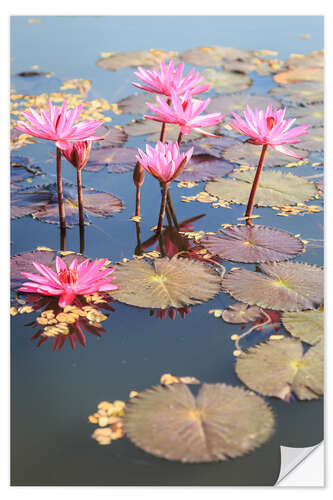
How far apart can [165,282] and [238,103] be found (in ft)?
8.11

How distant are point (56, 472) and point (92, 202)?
1668mm

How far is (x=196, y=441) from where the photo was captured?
1691mm

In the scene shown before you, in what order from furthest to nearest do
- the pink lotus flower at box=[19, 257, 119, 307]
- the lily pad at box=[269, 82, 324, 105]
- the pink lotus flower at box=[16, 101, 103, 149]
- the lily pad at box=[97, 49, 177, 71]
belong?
the lily pad at box=[97, 49, 177, 71] < the lily pad at box=[269, 82, 324, 105] < the pink lotus flower at box=[16, 101, 103, 149] < the pink lotus flower at box=[19, 257, 119, 307]

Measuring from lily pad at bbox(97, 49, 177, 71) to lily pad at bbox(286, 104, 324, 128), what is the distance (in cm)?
146

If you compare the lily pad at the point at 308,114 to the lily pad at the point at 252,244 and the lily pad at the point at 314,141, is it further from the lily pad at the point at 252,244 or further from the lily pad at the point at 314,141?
the lily pad at the point at 252,244

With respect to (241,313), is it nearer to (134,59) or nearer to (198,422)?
(198,422)

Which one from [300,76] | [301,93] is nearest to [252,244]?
[301,93]

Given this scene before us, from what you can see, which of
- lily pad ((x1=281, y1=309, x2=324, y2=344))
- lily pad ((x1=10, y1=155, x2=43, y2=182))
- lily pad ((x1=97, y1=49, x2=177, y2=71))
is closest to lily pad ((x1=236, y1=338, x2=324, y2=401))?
lily pad ((x1=281, y1=309, x2=324, y2=344))

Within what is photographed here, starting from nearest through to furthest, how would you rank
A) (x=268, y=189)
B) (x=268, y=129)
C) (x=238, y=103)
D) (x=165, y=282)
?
(x=165, y=282), (x=268, y=129), (x=268, y=189), (x=238, y=103)

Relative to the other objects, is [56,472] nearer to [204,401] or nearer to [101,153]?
[204,401]

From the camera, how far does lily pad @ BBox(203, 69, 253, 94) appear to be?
4789mm

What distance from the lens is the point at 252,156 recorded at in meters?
3.64

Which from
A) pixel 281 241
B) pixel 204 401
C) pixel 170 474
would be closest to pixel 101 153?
pixel 281 241

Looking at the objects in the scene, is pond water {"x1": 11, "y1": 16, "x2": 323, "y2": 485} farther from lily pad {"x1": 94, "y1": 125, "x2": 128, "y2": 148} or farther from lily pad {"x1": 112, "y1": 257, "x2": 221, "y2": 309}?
lily pad {"x1": 94, "y1": 125, "x2": 128, "y2": 148}
